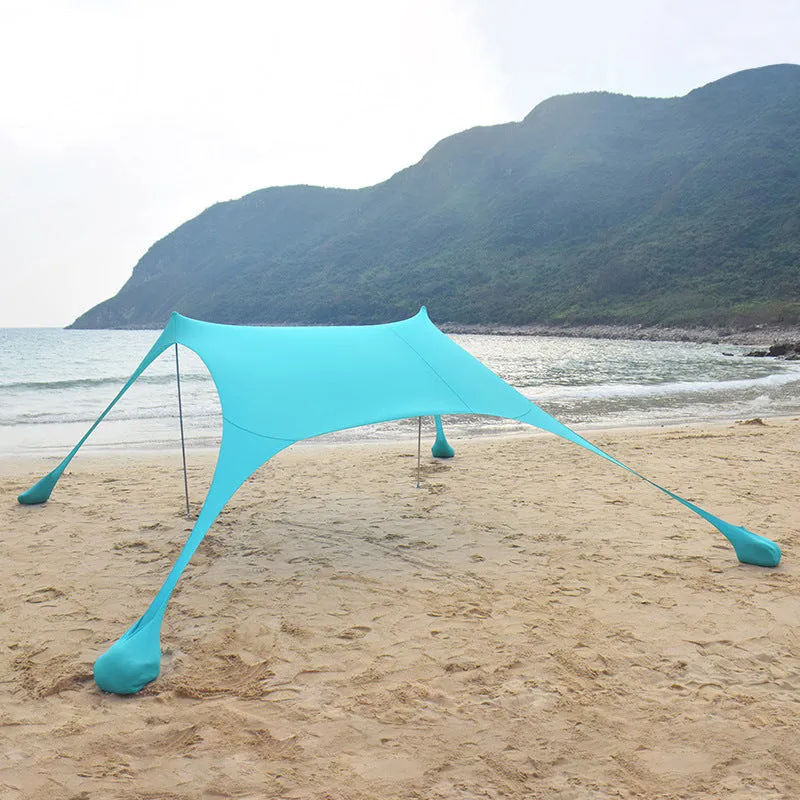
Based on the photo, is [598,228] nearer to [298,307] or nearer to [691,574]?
[298,307]

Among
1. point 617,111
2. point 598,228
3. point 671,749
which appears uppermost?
point 617,111

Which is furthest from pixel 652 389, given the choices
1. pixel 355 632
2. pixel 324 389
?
pixel 355 632

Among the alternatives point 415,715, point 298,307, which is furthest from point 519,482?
point 298,307

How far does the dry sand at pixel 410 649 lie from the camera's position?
2.27 meters

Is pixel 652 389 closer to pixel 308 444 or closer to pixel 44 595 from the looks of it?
pixel 308 444

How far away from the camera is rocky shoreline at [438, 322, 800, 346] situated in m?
39.8

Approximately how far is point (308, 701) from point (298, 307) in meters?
91.6

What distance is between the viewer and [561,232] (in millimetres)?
80812

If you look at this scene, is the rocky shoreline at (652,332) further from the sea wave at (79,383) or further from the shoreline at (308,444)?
the sea wave at (79,383)

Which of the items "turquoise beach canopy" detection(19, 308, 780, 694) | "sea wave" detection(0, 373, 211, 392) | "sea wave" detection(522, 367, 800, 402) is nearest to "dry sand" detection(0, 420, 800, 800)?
"turquoise beach canopy" detection(19, 308, 780, 694)

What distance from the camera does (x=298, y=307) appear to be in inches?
3625

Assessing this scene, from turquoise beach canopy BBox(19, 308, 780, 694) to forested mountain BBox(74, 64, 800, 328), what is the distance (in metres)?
44.8

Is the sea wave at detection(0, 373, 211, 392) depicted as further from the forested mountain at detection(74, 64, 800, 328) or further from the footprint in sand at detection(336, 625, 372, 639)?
the forested mountain at detection(74, 64, 800, 328)

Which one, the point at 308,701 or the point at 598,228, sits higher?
the point at 598,228
